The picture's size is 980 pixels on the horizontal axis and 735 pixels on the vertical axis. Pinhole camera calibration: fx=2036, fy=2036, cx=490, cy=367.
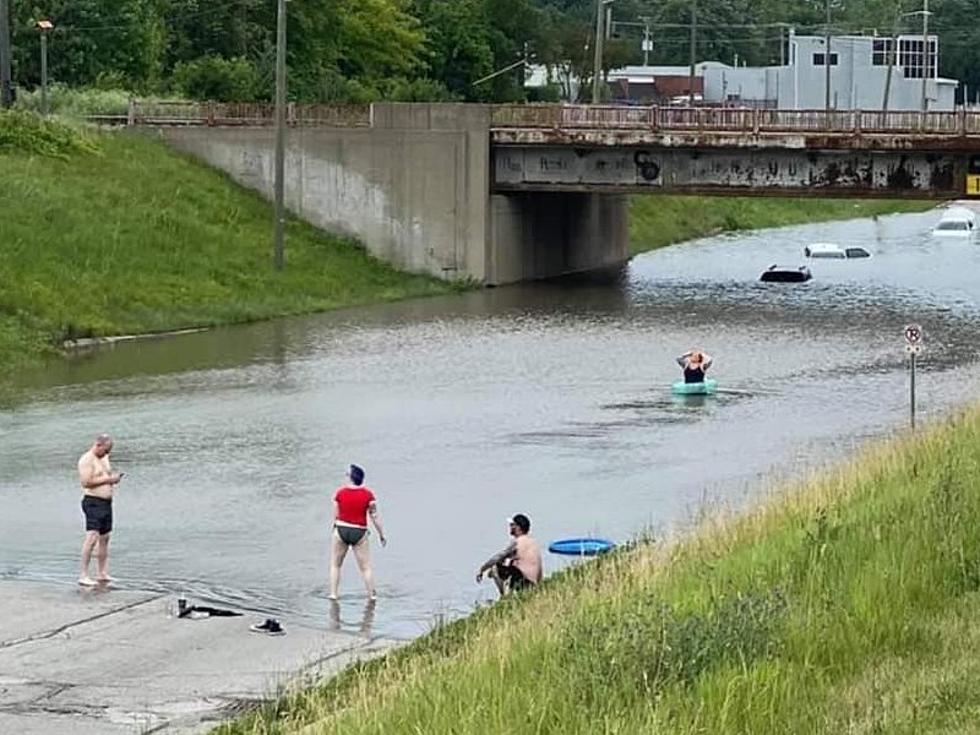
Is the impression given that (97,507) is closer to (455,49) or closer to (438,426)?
(438,426)

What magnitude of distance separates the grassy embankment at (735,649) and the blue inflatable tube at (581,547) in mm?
4035

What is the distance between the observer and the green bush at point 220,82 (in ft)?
273

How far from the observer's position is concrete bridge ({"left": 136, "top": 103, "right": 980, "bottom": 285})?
57875 millimetres

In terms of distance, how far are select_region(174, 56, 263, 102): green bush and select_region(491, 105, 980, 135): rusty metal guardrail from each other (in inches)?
980

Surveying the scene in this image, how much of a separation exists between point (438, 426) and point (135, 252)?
21427mm

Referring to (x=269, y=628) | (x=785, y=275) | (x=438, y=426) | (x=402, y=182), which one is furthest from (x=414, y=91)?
(x=269, y=628)

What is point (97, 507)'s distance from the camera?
21312 millimetres

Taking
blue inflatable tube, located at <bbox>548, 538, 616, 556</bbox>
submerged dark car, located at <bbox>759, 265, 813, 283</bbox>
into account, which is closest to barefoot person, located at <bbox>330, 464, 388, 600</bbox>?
blue inflatable tube, located at <bbox>548, 538, 616, 556</bbox>

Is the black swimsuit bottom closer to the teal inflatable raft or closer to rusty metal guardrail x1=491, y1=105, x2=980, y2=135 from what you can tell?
the teal inflatable raft

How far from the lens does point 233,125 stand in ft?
212

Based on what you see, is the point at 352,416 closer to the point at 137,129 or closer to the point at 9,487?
the point at 9,487

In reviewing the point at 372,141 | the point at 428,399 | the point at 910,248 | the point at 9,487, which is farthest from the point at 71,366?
the point at 910,248

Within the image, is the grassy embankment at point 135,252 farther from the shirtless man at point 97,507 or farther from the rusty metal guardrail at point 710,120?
the shirtless man at point 97,507

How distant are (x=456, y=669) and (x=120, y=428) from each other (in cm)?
2179
